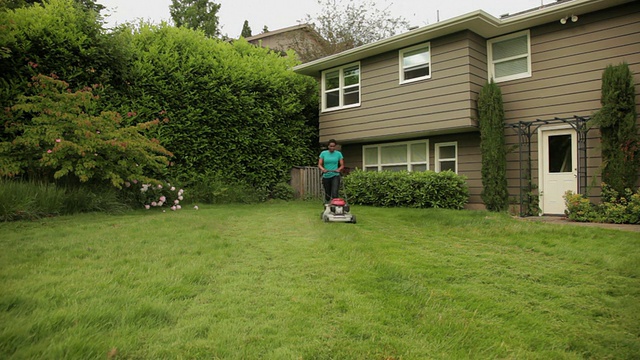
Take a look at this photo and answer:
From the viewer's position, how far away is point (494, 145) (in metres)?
9.91

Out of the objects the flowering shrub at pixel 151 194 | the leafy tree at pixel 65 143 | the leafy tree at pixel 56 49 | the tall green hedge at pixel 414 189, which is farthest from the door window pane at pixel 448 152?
the leafy tree at pixel 56 49

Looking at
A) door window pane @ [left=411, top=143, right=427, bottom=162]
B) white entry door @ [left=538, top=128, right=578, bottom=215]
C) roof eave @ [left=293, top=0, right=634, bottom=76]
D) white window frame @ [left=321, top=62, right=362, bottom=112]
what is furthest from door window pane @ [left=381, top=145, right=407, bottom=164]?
white entry door @ [left=538, top=128, right=578, bottom=215]

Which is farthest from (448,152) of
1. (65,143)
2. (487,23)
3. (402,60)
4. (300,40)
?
(300,40)

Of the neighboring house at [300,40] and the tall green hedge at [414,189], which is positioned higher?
the neighboring house at [300,40]

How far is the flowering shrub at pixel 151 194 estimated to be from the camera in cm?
855

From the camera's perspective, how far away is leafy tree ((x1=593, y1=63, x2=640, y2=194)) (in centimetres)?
800

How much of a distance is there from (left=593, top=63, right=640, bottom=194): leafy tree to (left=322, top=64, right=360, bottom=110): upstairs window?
7.04 metres

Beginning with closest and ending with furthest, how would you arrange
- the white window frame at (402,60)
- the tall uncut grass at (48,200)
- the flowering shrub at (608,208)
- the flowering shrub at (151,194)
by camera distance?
1. the tall uncut grass at (48,200)
2. the flowering shrub at (608,208)
3. the flowering shrub at (151,194)
4. the white window frame at (402,60)

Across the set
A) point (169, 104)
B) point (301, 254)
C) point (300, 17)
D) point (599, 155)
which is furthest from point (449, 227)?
point (300, 17)

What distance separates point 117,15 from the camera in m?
9.96

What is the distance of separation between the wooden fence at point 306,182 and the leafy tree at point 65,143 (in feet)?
18.5

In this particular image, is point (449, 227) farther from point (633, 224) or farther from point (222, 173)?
point (222, 173)

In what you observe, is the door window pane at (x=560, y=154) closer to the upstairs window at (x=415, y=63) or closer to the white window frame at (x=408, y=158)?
the white window frame at (x=408, y=158)

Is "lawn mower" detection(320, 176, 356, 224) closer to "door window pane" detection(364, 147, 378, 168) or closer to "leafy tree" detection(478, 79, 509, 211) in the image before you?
"leafy tree" detection(478, 79, 509, 211)
